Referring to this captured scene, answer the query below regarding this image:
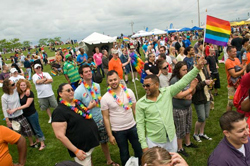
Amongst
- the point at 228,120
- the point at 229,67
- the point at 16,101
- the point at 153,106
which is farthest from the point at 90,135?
the point at 229,67

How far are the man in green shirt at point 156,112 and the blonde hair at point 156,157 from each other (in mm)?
936

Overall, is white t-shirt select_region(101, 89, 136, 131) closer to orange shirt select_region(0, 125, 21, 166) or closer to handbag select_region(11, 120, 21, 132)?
orange shirt select_region(0, 125, 21, 166)

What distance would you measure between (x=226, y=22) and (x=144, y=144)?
2798mm

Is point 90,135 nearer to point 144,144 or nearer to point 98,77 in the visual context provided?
point 144,144

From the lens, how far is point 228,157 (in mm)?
1815

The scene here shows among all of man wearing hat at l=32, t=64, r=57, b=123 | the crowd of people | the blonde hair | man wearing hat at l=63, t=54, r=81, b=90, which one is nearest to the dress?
the crowd of people

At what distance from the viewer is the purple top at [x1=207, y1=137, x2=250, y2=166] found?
1.81 meters

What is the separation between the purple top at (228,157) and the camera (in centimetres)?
181

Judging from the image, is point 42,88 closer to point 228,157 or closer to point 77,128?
point 77,128

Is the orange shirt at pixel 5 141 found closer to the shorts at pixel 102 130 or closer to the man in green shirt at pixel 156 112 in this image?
the shorts at pixel 102 130

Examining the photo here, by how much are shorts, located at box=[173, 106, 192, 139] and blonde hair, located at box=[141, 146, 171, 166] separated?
2078mm

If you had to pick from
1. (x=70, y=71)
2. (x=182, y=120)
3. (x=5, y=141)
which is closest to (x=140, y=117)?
(x=182, y=120)

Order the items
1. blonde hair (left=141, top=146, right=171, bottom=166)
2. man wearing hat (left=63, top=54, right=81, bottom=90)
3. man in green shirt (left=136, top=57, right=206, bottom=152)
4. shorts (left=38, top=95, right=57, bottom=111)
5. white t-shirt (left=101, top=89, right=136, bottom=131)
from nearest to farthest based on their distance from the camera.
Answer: blonde hair (left=141, top=146, right=171, bottom=166) → man in green shirt (left=136, top=57, right=206, bottom=152) → white t-shirt (left=101, top=89, right=136, bottom=131) → shorts (left=38, top=95, right=57, bottom=111) → man wearing hat (left=63, top=54, right=81, bottom=90)

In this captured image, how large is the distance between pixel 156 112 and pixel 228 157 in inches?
40.9
